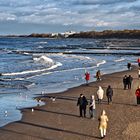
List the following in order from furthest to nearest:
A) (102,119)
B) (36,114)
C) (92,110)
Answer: (36,114)
(92,110)
(102,119)

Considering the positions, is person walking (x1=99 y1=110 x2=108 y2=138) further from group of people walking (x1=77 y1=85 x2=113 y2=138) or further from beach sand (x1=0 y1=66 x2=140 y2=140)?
beach sand (x1=0 y1=66 x2=140 y2=140)

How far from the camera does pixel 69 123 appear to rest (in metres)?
21.1

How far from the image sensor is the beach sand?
1870 centimetres

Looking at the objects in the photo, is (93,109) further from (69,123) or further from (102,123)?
(102,123)

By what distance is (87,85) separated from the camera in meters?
35.1

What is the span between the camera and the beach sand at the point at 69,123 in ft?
61.4

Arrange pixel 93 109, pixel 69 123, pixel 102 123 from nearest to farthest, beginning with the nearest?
pixel 102 123 → pixel 69 123 → pixel 93 109

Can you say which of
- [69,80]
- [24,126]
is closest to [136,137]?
[24,126]

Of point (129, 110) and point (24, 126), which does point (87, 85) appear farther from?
point (24, 126)

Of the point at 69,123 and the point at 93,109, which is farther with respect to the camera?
the point at 93,109

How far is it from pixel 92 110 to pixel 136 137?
14.0 feet

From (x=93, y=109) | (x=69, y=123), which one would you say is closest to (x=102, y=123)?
(x=69, y=123)

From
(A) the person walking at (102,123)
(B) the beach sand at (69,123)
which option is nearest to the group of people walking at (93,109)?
(A) the person walking at (102,123)

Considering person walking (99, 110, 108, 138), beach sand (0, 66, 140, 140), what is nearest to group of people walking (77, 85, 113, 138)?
person walking (99, 110, 108, 138)
